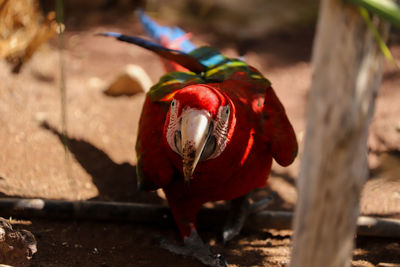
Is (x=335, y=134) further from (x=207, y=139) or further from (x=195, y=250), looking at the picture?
(x=195, y=250)

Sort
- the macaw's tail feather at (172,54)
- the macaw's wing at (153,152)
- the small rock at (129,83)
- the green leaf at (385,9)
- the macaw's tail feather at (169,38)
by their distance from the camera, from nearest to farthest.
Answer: the green leaf at (385,9)
the macaw's wing at (153,152)
the macaw's tail feather at (172,54)
the macaw's tail feather at (169,38)
the small rock at (129,83)

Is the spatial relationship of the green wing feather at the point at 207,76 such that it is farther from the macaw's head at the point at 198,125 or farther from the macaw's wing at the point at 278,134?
the macaw's head at the point at 198,125

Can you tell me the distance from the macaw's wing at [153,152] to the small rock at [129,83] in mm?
1408

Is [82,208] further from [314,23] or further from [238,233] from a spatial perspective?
[314,23]

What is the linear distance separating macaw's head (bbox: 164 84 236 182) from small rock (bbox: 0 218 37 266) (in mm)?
625

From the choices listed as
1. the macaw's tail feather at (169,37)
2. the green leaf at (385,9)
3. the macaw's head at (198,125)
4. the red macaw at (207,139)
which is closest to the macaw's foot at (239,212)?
the red macaw at (207,139)

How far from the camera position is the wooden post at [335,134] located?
951mm

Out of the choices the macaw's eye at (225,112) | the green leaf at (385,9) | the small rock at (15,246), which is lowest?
the small rock at (15,246)

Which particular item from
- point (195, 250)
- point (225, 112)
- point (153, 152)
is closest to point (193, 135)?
point (225, 112)

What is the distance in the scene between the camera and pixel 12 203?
2.18 metres

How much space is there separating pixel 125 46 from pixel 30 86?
4.27 feet

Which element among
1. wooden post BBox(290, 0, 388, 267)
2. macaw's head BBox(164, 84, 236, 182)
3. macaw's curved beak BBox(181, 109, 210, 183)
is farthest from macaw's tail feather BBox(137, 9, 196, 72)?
wooden post BBox(290, 0, 388, 267)

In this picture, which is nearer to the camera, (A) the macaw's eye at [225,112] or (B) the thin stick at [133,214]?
(A) the macaw's eye at [225,112]

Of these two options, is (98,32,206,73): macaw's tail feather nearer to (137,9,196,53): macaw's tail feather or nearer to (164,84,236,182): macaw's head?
(137,9,196,53): macaw's tail feather
